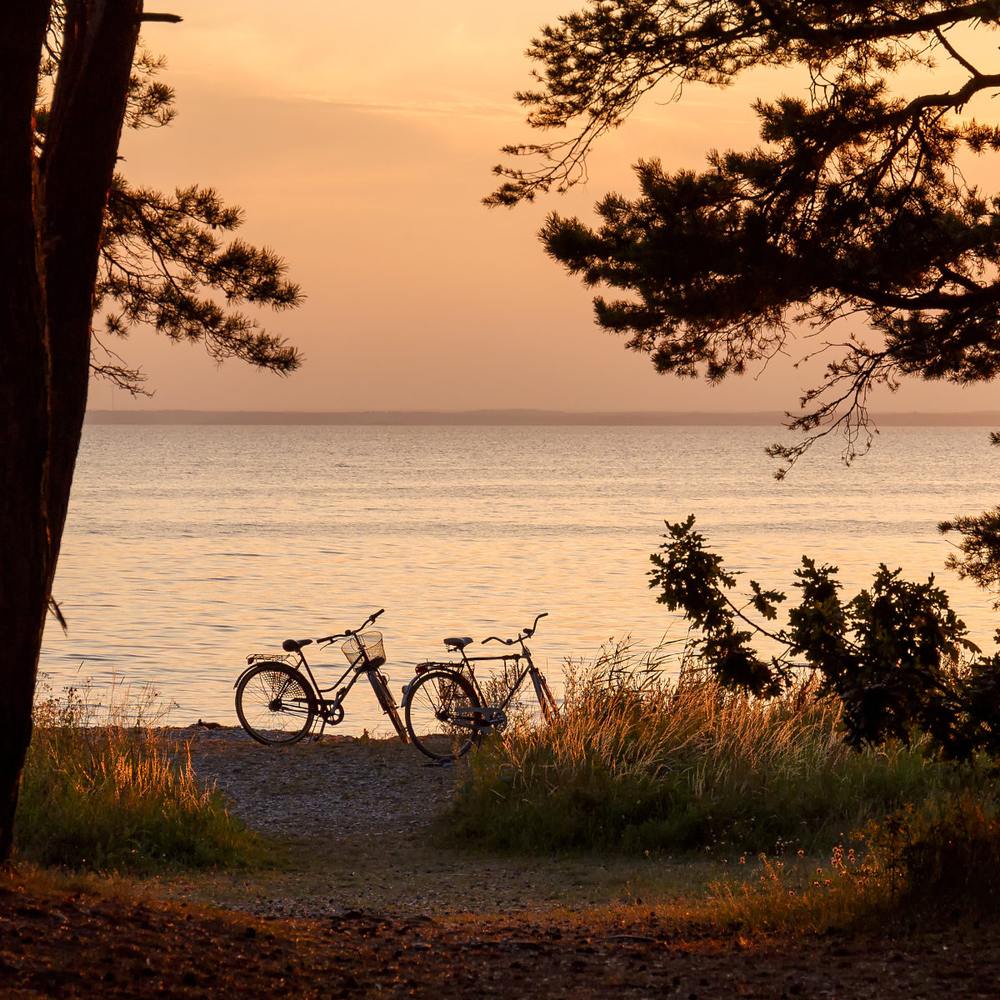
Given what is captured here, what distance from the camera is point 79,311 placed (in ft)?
21.4

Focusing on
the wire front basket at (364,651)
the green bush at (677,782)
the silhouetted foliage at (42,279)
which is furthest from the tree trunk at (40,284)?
the wire front basket at (364,651)

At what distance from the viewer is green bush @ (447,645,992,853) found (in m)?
8.76

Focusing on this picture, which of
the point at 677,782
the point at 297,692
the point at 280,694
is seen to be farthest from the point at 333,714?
the point at 677,782

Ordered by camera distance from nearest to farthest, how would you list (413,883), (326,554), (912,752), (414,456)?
(413,883), (912,752), (326,554), (414,456)

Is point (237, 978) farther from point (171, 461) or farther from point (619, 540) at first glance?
point (171, 461)

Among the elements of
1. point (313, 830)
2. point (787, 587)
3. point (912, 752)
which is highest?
point (787, 587)

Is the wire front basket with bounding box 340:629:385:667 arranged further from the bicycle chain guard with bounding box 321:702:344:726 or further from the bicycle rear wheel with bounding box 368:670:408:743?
the bicycle chain guard with bounding box 321:702:344:726

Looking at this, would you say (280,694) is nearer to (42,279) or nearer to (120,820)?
(120,820)

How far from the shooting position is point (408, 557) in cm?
3766

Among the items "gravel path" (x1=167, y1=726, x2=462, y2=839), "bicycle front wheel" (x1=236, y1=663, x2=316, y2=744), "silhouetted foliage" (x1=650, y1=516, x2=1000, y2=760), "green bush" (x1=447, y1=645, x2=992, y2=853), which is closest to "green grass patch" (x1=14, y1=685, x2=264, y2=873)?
"gravel path" (x1=167, y1=726, x2=462, y2=839)

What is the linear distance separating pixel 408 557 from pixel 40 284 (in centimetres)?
3206

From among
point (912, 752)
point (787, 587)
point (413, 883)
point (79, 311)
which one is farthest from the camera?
point (787, 587)

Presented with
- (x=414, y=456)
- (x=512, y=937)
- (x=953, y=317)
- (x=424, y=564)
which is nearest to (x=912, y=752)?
Answer: (x=953, y=317)

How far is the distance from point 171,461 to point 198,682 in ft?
342
